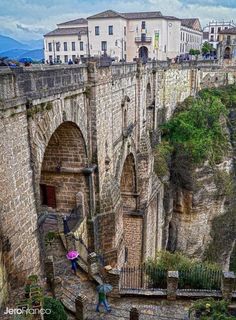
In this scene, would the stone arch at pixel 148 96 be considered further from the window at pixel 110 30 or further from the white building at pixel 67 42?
the white building at pixel 67 42

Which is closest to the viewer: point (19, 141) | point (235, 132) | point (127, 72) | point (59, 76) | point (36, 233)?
point (19, 141)

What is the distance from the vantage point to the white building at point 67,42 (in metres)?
53.2

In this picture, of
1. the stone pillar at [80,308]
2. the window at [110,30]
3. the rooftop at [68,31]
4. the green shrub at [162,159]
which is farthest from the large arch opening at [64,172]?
the rooftop at [68,31]

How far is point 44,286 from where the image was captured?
9414 millimetres

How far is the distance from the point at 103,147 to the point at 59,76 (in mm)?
4312

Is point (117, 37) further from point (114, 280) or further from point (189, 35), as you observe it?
point (114, 280)

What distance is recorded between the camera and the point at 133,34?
53625 mm

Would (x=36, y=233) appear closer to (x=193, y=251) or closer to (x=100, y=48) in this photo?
(x=193, y=251)

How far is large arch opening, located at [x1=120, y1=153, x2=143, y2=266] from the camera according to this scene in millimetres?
19844

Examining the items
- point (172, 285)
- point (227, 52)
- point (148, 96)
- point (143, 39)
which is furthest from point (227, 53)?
point (172, 285)

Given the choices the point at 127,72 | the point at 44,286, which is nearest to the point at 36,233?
the point at 44,286

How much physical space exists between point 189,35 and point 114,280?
6079 centimetres

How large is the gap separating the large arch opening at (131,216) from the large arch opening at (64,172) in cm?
709

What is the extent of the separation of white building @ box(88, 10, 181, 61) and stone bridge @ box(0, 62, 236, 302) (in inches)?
1098
